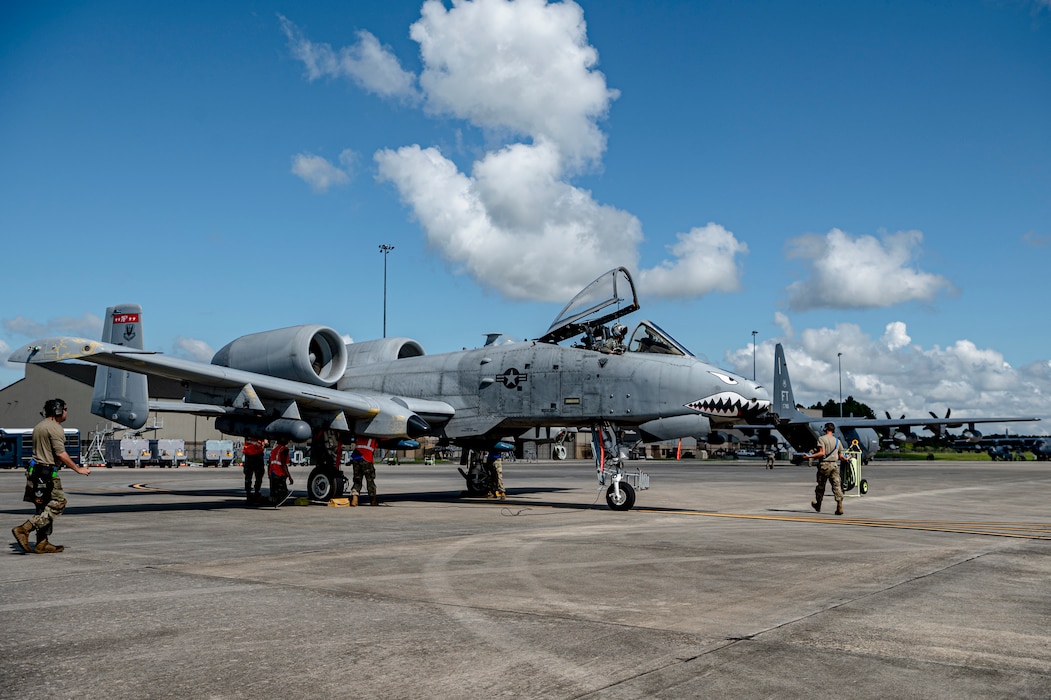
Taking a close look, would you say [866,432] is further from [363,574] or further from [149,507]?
[363,574]

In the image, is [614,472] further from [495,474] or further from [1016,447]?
[1016,447]

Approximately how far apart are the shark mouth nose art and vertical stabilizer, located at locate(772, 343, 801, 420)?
119ft

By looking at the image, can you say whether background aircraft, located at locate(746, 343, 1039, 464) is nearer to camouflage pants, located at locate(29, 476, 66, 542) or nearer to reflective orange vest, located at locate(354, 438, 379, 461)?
reflective orange vest, located at locate(354, 438, 379, 461)

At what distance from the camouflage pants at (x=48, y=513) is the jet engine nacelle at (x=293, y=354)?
9.30 m

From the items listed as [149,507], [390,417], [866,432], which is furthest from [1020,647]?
[866,432]

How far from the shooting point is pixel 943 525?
13695 millimetres

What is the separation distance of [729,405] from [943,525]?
Answer: 406 centimetres

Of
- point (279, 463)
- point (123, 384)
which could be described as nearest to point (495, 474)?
point (279, 463)

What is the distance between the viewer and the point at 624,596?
6.80 metres

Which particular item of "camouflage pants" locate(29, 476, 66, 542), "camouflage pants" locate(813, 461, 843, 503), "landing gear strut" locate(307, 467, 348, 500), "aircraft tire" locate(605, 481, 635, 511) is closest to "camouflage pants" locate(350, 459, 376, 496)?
"landing gear strut" locate(307, 467, 348, 500)

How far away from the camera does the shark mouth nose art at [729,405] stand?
15.4 metres

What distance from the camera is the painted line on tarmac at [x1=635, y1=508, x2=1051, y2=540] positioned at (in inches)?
491

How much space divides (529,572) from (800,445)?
174ft

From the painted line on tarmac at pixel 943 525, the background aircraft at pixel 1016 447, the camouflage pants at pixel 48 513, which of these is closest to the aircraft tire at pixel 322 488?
the painted line on tarmac at pixel 943 525
